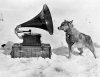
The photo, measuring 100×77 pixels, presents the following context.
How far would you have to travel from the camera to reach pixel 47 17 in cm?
649

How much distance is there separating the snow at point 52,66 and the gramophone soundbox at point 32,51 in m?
0.14

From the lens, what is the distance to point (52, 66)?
5.72 meters

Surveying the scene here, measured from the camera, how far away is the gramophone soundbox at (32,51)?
21.2 feet

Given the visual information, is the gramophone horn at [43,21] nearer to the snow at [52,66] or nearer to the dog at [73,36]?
the dog at [73,36]

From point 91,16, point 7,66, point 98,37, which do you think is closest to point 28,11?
point 91,16

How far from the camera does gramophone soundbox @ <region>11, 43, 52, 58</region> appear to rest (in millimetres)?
6461

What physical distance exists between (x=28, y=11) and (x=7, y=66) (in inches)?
198

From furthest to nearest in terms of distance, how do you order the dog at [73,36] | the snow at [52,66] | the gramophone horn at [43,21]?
1. the gramophone horn at [43,21]
2. the dog at [73,36]
3. the snow at [52,66]

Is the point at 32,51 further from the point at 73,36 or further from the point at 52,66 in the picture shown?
the point at 73,36

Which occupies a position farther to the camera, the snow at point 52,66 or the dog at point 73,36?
the dog at point 73,36

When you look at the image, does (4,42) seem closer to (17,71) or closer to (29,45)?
(29,45)

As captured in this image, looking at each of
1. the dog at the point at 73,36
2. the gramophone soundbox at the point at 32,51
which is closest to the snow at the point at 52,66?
the gramophone soundbox at the point at 32,51

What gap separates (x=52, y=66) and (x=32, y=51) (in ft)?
3.28

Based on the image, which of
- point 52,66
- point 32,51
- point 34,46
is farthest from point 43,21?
point 52,66
